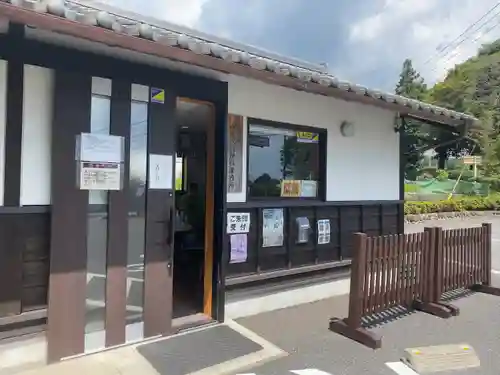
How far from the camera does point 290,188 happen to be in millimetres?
6090

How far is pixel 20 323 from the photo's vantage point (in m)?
3.65

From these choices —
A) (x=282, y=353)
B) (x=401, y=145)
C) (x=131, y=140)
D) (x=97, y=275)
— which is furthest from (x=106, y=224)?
(x=401, y=145)

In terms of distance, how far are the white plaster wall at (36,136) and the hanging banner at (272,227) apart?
279cm

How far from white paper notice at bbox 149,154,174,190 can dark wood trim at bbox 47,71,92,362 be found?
714 mm

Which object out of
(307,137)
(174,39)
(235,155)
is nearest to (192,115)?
(235,155)

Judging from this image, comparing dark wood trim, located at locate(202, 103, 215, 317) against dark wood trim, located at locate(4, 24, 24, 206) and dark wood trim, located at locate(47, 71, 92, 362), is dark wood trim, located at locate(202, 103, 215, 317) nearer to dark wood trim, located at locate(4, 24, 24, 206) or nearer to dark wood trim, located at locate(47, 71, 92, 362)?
dark wood trim, located at locate(47, 71, 92, 362)

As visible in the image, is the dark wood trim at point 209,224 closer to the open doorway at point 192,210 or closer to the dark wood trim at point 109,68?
the open doorway at point 192,210

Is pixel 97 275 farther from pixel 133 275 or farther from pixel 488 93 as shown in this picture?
pixel 488 93

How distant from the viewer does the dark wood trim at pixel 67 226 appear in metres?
3.72

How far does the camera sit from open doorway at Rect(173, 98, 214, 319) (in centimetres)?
513

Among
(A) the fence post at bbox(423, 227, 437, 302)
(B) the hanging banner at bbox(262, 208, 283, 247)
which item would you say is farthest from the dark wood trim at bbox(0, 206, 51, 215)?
(A) the fence post at bbox(423, 227, 437, 302)

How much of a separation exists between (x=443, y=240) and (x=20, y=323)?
17.3 feet

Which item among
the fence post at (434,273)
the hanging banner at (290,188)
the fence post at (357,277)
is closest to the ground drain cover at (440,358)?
the fence post at (357,277)

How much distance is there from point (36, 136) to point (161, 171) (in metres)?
1.22
